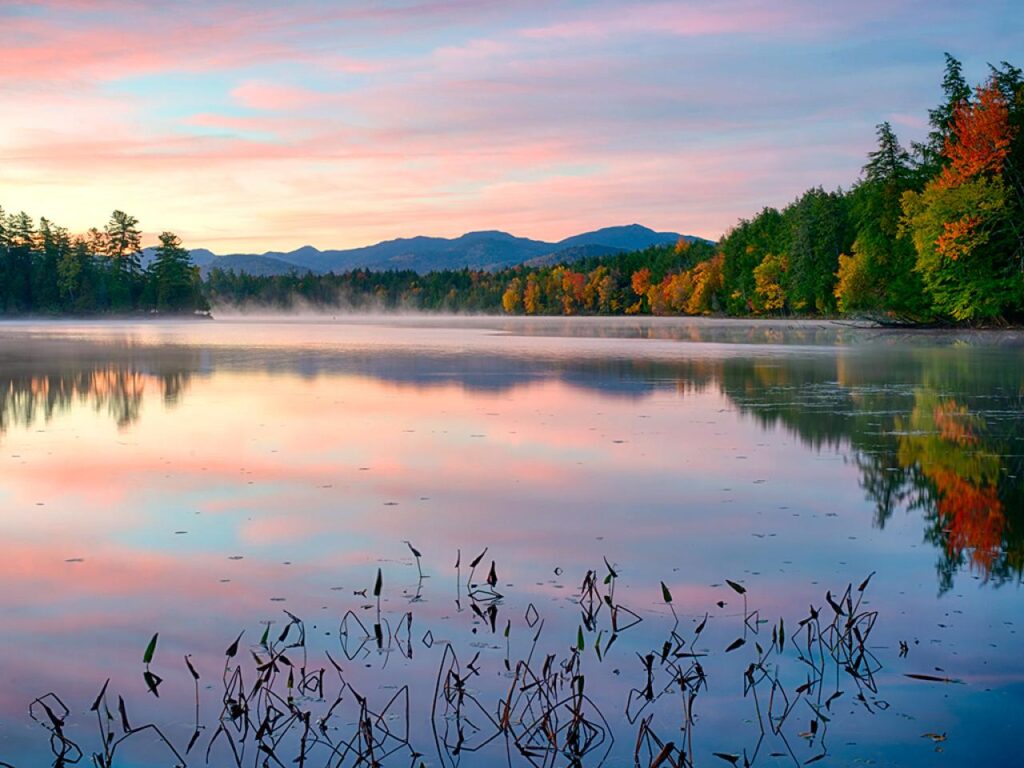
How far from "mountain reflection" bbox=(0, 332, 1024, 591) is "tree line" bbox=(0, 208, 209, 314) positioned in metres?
106

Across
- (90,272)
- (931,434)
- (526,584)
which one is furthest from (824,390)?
(90,272)

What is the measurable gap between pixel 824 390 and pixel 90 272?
459ft

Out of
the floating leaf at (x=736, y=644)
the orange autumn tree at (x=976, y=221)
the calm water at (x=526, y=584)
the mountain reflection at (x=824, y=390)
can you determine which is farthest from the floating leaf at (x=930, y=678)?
the orange autumn tree at (x=976, y=221)

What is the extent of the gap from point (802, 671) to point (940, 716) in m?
0.90

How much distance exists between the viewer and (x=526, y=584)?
7660 mm

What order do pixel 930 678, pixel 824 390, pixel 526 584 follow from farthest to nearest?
pixel 824 390 → pixel 526 584 → pixel 930 678

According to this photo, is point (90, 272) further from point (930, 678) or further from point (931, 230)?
point (930, 678)

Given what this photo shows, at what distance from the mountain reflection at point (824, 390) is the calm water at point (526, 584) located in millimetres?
119

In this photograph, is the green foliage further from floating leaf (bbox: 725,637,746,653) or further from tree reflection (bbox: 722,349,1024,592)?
floating leaf (bbox: 725,637,746,653)

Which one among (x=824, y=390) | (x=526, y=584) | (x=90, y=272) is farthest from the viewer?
(x=90, y=272)

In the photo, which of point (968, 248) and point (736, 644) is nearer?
point (736, 644)

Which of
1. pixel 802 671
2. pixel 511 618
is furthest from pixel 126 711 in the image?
pixel 802 671

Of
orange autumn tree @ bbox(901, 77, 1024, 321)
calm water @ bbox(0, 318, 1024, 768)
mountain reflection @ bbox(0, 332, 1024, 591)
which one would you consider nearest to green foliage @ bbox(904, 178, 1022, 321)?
orange autumn tree @ bbox(901, 77, 1024, 321)

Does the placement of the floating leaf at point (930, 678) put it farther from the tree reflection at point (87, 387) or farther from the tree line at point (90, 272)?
the tree line at point (90, 272)
